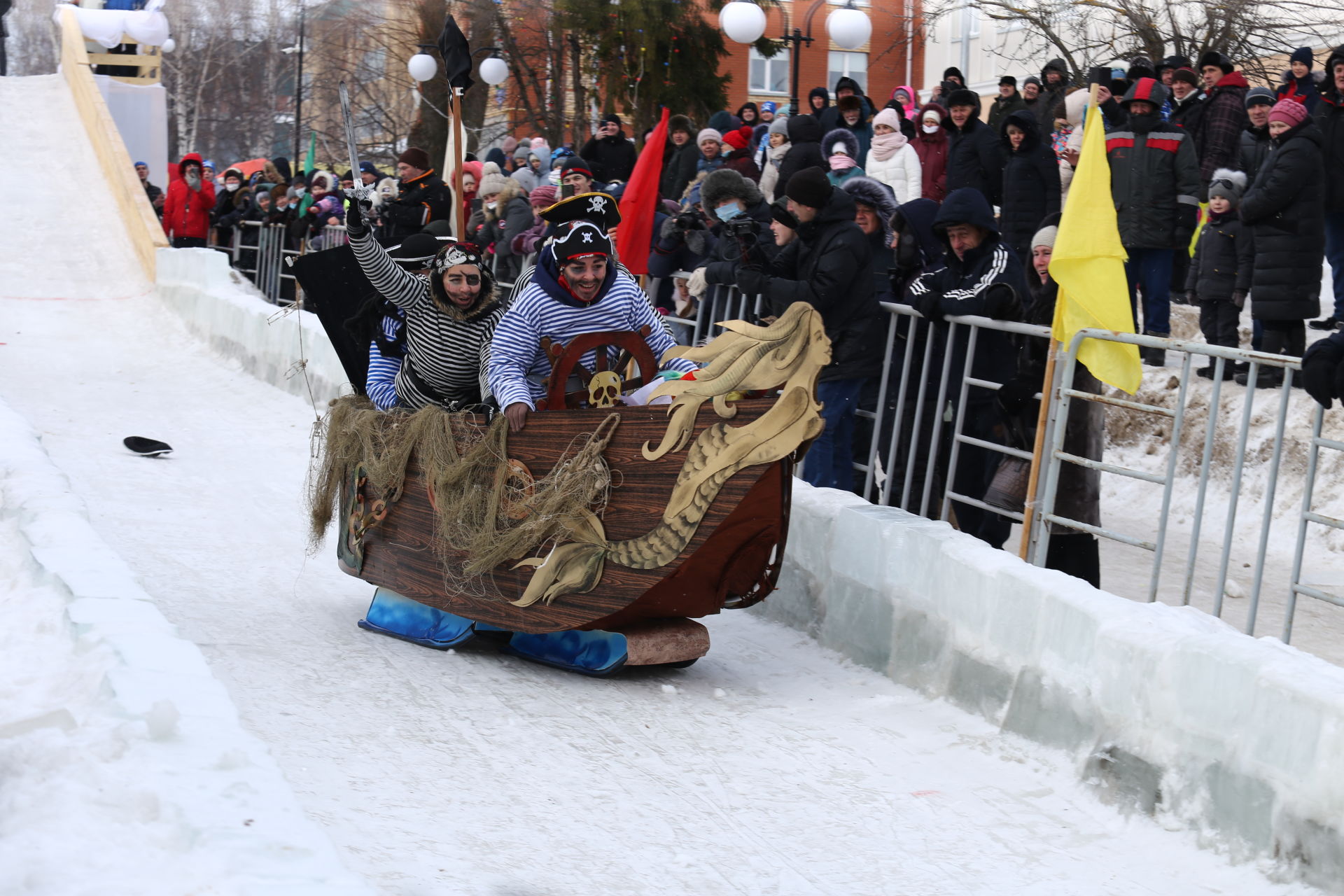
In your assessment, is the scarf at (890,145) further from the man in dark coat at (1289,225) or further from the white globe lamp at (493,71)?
the white globe lamp at (493,71)

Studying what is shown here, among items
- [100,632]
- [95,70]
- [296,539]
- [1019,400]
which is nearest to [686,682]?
[1019,400]

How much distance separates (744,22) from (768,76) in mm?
25418

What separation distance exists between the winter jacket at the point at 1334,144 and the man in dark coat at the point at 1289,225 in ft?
1.85

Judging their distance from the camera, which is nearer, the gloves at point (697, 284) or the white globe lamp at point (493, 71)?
the gloves at point (697, 284)

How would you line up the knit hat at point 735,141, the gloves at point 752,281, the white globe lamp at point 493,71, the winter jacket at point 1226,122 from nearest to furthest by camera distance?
the gloves at point 752,281
the winter jacket at point 1226,122
the knit hat at point 735,141
the white globe lamp at point 493,71

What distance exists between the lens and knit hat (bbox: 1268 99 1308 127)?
7.54 meters

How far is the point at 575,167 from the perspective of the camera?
30.3 feet

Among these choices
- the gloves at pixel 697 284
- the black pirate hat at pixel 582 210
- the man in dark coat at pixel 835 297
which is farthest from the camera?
the gloves at pixel 697 284

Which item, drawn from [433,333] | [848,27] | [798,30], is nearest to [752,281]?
[433,333]

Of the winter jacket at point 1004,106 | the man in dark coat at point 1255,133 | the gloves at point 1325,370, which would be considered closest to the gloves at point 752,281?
the gloves at point 1325,370

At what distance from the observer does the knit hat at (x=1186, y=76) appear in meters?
9.52

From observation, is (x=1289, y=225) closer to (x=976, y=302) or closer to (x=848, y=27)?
(x=976, y=302)

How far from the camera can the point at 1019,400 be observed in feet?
17.6

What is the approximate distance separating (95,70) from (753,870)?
26.5 meters
